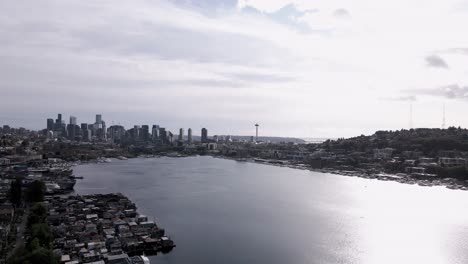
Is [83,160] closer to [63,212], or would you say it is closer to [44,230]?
[63,212]

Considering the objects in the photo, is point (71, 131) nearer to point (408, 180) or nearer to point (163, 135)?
→ point (163, 135)

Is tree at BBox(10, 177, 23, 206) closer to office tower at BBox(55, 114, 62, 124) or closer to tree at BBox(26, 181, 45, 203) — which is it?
tree at BBox(26, 181, 45, 203)

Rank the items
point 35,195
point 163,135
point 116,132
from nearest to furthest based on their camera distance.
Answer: point 35,195 < point 163,135 < point 116,132

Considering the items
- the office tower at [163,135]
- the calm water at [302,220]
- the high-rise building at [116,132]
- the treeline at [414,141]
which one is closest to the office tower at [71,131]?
the high-rise building at [116,132]

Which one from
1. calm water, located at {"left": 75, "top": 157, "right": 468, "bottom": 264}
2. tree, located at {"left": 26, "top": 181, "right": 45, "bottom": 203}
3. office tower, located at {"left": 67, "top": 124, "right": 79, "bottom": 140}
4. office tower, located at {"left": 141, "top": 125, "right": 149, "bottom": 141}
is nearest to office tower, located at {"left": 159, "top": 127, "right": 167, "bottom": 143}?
office tower, located at {"left": 141, "top": 125, "right": 149, "bottom": 141}

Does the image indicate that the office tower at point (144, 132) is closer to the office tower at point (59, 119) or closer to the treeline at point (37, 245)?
the office tower at point (59, 119)

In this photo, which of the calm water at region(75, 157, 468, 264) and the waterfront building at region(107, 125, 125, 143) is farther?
the waterfront building at region(107, 125, 125, 143)

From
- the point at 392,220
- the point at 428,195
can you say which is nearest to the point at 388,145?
the point at 428,195

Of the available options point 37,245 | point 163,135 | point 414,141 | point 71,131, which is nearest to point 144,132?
point 163,135

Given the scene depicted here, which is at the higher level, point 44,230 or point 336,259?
point 44,230
